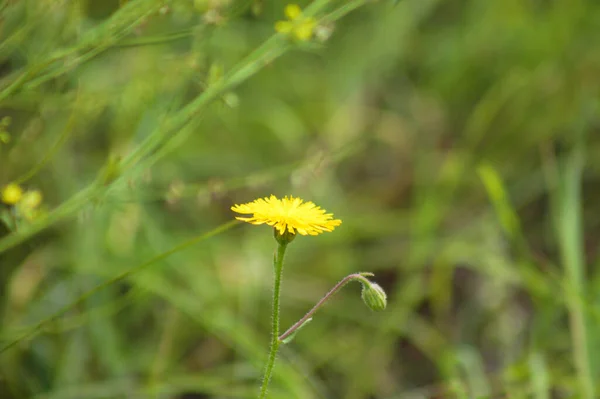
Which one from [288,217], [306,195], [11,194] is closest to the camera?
[288,217]

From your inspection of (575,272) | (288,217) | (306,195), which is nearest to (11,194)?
(288,217)

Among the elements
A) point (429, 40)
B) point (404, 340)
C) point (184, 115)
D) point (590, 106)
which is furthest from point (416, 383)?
point (429, 40)

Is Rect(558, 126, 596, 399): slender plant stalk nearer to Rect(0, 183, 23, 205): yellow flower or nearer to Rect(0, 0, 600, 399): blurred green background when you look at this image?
Rect(0, 0, 600, 399): blurred green background

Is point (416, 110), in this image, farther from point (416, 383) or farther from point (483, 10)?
point (416, 383)

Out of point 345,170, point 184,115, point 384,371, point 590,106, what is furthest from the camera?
point 345,170

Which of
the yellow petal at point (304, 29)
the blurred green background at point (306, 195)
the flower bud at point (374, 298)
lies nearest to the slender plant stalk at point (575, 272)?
the blurred green background at point (306, 195)

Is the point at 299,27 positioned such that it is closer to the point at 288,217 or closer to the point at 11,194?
the point at 288,217
